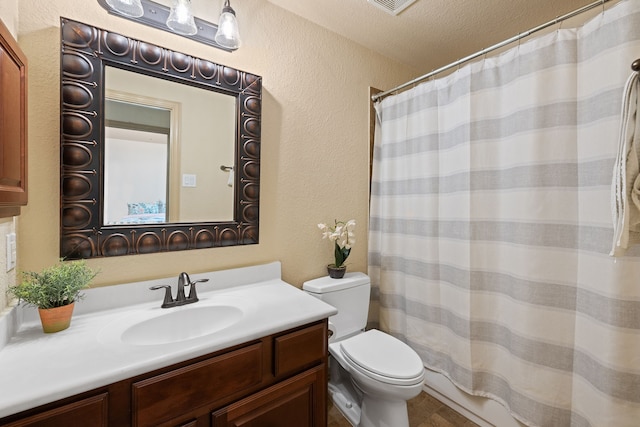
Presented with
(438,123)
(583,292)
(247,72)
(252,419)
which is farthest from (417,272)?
(247,72)

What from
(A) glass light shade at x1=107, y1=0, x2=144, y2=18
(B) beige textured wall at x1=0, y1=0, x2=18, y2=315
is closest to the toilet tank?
(B) beige textured wall at x1=0, y1=0, x2=18, y2=315

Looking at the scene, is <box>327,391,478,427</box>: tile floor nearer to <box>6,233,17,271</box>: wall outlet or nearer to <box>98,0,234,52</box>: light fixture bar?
<box>6,233,17,271</box>: wall outlet

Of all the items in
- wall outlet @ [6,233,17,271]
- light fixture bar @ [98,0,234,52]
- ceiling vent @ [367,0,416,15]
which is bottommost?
wall outlet @ [6,233,17,271]

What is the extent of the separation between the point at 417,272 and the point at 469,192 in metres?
0.60

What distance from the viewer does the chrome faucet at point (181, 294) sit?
1212 millimetres

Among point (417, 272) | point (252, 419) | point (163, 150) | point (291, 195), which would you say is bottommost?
point (252, 419)

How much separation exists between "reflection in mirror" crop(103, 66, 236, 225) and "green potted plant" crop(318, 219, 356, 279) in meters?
0.63

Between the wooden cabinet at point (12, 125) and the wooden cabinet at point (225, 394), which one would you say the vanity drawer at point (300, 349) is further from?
the wooden cabinet at point (12, 125)

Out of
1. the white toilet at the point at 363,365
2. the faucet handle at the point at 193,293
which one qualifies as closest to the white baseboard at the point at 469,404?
the white toilet at the point at 363,365

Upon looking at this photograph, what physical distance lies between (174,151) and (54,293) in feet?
2.34

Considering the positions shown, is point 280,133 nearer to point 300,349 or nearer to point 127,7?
point 127,7

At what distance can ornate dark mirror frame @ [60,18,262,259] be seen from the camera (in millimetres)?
1099

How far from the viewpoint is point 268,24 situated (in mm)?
1596

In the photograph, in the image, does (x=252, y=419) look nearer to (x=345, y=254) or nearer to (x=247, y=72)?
(x=345, y=254)
